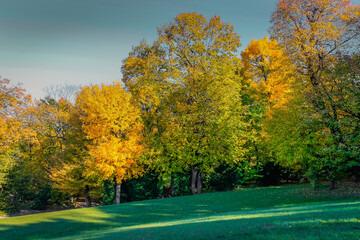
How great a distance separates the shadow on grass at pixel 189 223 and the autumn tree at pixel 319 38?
21.6 feet

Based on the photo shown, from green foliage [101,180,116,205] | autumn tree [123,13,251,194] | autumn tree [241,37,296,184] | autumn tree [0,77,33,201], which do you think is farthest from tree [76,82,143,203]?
autumn tree [241,37,296,184]

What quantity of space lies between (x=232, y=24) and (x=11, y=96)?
75.3ft

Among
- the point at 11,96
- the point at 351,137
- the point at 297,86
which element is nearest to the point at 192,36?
the point at 297,86

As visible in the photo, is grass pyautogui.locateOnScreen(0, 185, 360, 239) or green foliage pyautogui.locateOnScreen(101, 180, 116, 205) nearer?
grass pyautogui.locateOnScreen(0, 185, 360, 239)

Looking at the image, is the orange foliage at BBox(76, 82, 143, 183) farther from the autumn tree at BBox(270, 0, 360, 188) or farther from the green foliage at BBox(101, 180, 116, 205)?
the autumn tree at BBox(270, 0, 360, 188)

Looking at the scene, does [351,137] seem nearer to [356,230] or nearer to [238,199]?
[238,199]

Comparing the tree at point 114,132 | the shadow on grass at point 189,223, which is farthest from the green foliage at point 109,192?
the shadow on grass at point 189,223

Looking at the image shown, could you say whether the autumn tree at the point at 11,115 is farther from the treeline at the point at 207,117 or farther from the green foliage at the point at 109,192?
the green foliage at the point at 109,192

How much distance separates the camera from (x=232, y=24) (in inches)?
982

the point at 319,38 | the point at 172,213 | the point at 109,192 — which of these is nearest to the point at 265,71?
the point at 319,38

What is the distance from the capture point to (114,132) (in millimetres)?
24141

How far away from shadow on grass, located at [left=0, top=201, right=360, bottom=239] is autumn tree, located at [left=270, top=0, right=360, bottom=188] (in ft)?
21.6

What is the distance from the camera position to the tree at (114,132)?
22.0 meters

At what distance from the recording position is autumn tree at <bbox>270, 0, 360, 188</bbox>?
16516 millimetres
